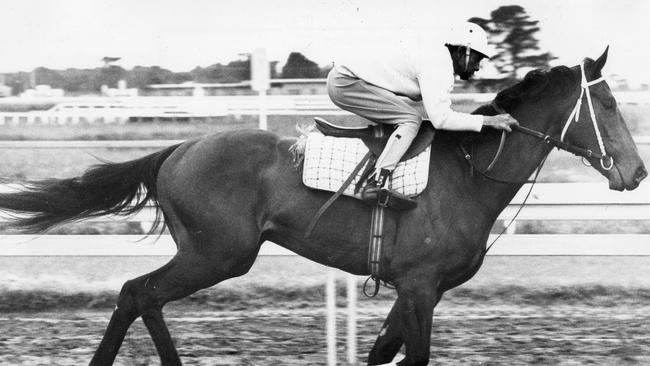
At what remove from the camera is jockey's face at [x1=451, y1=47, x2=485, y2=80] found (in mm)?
5113

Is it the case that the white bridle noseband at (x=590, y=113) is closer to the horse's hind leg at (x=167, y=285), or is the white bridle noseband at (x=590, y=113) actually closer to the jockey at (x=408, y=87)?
the jockey at (x=408, y=87)

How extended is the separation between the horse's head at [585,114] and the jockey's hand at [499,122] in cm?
16

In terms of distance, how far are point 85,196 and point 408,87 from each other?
1.93m

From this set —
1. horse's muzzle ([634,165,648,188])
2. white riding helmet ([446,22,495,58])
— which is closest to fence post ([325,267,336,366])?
white riding helmet ([446,22,495,58])

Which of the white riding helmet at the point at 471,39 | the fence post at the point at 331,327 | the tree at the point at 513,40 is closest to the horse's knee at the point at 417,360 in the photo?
the fence post at the point at 331,327

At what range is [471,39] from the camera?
16.6ft

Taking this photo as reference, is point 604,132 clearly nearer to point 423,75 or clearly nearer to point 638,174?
point 638,174

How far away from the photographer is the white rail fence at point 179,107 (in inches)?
324

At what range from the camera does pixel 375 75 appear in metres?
5.23

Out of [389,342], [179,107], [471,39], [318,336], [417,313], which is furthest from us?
[179,107]

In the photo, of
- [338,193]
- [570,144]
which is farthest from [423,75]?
[570,144]

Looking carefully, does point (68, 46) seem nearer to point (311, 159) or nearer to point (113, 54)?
point (113, 54)

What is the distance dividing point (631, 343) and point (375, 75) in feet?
8.27

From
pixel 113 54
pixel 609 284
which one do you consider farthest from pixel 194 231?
pixel 113 54
